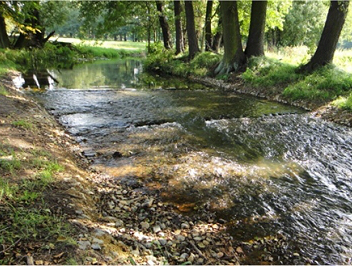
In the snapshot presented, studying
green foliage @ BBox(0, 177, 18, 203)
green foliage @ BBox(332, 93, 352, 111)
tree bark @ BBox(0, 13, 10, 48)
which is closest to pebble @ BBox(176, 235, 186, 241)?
green foliage @ BBox(0, 177, 18, 203)

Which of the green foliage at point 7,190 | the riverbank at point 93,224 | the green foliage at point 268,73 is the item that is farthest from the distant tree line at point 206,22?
the green foliage at point 7,190

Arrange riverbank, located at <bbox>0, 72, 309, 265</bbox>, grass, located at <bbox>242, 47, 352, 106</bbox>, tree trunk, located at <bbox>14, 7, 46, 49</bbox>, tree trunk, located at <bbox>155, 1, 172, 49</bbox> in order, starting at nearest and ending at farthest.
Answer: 1. riverbank, located at <bbox>0, 72, 309, 265</bbox>
2. grass, located at <bbox>242, 47, 352, 106</bbox>
3. tree trunk, located at <bbox>155, 1, 172, 49</bbox>
4. tree trunk, located at <bbox>14, 7, 46, 49</bbox>

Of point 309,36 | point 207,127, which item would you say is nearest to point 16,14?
point 207,127

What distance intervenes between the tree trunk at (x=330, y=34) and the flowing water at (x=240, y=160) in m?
3.03

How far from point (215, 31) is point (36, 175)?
2146 centimetres

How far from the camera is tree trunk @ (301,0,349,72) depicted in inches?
423

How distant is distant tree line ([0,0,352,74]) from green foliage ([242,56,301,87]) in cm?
72

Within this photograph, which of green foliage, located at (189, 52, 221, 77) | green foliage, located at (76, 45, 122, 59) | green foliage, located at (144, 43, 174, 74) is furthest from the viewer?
green foliage, located at (76, 45, 122, 59)

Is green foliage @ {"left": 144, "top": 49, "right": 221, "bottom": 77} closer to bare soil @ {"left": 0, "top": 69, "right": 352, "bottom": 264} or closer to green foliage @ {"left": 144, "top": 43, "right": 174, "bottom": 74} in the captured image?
green foliage @ {"left": 144, "top": 43, "right": 174, "bottom": 74}

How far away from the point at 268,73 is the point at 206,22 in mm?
10412

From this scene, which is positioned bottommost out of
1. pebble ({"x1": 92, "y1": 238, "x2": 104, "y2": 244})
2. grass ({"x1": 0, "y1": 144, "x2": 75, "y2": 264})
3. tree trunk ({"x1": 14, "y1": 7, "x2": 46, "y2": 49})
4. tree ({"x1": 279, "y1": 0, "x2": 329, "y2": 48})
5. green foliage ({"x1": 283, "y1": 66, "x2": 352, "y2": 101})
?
pebble ({"x1": 92, "y1": 238, "x2": 104, "y2": 244})

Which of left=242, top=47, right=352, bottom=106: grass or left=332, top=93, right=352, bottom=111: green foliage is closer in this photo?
left=332, top=93, right=352, bottom=111: green foliage

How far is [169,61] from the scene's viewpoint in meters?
22.9

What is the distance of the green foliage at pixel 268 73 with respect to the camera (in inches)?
497
